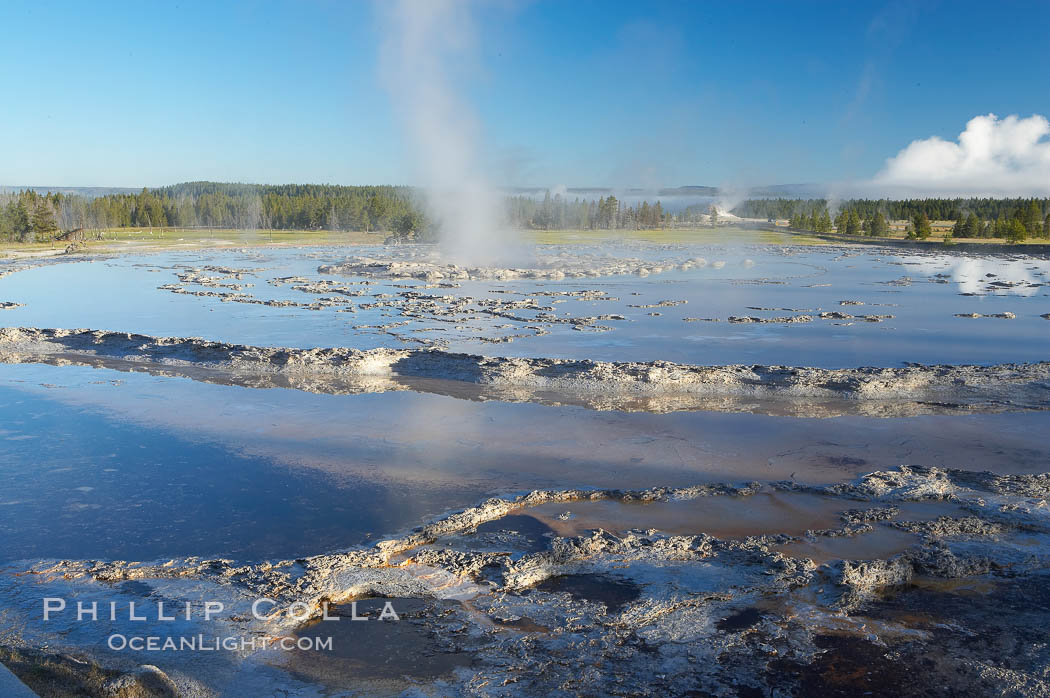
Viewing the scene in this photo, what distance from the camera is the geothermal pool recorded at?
4.26 meters

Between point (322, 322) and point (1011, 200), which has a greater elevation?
point (1011, 200)

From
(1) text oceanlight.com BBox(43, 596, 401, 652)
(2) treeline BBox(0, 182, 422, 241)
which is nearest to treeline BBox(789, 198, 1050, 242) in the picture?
(2) treeline BBox(0, 182, 422, 241)

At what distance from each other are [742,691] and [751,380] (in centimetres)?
741

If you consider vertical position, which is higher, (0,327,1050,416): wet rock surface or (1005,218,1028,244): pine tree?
(1005,218,1028,244): pine tree

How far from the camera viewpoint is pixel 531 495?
259 inches

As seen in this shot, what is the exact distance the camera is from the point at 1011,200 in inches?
4793

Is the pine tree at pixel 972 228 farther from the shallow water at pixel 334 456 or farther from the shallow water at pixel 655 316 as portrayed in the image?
the shallow water at pixel 334 456

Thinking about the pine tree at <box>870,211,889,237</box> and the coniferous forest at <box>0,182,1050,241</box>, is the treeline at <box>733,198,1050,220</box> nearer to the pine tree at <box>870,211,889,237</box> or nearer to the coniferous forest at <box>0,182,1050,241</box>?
the coniferous forest at <box>0,182,1050,241</box>

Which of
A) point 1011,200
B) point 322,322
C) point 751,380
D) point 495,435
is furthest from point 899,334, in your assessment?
point 1011,200

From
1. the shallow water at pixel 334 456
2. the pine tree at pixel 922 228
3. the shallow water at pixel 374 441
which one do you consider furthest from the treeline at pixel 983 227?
the shallow water at pixel 334 456

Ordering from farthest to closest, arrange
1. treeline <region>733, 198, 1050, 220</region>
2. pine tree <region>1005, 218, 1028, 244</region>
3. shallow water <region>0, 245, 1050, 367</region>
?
treeline <region>733, 198, 1050, 220</region> < pine tree <region>1005, 218, 1028, 244</region> < shallow water <region>0, 245, 1050, 367</region>

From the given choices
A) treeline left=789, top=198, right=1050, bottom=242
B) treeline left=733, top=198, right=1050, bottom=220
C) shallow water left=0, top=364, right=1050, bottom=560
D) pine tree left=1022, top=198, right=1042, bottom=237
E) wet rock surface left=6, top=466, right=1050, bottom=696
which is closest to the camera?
wet rock surface left=6, top=466, right=1050, bottom=696

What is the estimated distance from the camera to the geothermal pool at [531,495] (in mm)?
4262

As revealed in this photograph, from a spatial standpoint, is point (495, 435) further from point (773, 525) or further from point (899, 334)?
point (899, 334)
